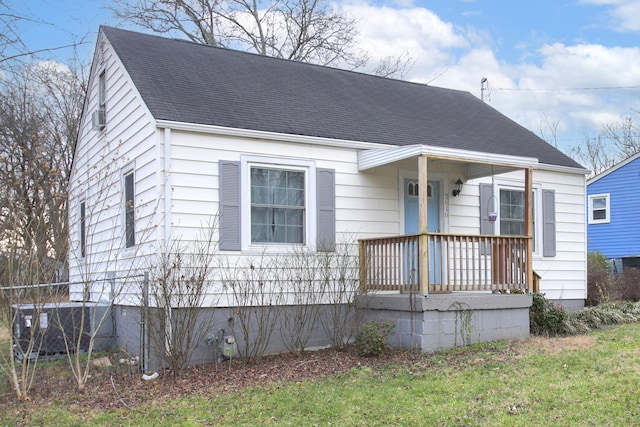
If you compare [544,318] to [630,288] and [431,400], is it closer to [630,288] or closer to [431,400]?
[431,400]

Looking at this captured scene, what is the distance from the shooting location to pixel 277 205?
9305mm

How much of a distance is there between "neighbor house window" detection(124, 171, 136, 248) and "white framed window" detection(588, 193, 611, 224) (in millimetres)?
17458

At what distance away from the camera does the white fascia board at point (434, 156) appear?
890cm

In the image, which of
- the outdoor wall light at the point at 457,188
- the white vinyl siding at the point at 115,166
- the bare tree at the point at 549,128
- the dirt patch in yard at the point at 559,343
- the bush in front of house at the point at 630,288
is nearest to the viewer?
the dirt patch in yard at the point at 559,343

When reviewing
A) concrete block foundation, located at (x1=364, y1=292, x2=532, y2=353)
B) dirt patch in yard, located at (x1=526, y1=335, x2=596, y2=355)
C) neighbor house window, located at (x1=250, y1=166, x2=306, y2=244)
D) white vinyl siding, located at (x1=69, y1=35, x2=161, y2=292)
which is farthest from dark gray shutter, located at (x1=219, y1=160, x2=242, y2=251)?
dirt patch in yard, located at (x1=526, y1=335, x2=596, y2=355)

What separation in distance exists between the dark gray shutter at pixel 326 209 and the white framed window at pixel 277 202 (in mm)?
78

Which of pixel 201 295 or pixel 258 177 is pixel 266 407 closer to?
pixel 201 295

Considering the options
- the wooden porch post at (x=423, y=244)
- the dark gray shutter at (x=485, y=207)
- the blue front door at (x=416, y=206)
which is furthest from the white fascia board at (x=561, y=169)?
the wooden porch post at (x=423, y=244)

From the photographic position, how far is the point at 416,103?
13188 millimetres

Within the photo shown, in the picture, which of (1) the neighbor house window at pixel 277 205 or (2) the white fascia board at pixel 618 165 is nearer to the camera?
(1) the neighbor house window at pixel 277 205

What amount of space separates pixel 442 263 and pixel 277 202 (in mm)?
2540

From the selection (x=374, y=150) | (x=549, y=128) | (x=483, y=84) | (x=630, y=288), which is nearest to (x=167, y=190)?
(x=374, y=150)

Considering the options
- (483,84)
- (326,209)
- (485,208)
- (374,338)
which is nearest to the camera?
(374,338)

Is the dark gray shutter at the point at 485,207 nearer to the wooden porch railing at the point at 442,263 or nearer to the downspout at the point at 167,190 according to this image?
the wooden porch railing at the point at 442,263
